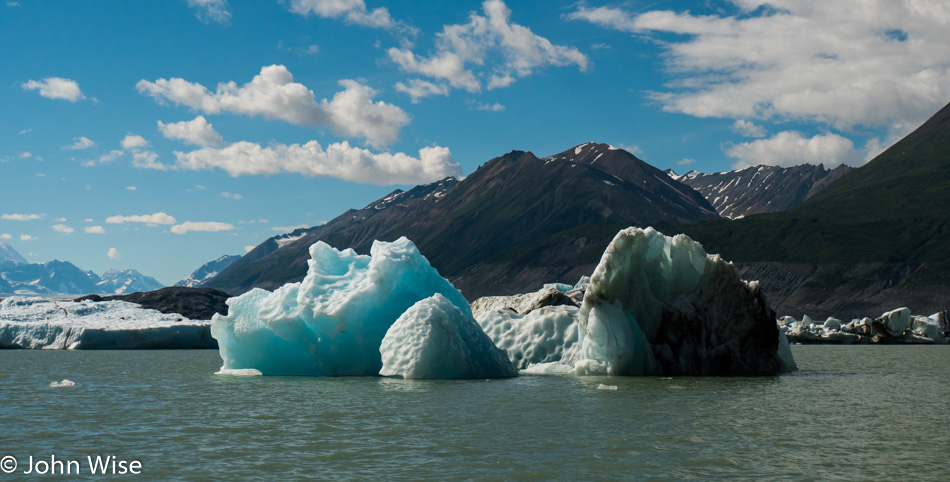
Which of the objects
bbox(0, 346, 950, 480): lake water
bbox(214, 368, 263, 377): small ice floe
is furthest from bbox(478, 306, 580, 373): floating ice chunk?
bbox(214, 368, 263, 377): small ice floe

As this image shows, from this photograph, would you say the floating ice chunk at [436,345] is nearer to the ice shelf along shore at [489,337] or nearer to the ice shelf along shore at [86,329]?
the ice shelf along shore at [489,337]

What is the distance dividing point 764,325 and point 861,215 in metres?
162

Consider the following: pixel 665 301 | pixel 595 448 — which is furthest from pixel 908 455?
pixel 665 301

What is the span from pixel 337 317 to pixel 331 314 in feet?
0.96

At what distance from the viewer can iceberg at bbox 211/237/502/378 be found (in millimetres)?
26422

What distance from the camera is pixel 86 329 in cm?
6022

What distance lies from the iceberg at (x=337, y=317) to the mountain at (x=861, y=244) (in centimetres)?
12124

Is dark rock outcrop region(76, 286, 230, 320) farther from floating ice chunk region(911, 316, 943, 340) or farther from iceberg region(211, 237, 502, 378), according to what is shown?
floating ice chunk region(911, 316, 943, 340)

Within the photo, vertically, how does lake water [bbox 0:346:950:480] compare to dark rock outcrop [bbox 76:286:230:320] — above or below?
below

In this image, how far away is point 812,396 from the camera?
812 inches

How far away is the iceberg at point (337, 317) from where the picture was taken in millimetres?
26422

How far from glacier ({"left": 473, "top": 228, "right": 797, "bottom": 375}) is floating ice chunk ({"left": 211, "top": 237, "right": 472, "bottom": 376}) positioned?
440 centimetres

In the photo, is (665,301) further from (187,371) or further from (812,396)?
(187,371)

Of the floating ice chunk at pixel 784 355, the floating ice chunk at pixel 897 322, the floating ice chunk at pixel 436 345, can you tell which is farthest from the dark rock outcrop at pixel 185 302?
the floating ice chunk at pixel 784 355
